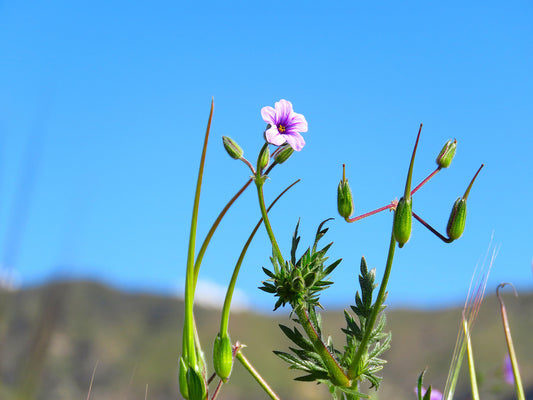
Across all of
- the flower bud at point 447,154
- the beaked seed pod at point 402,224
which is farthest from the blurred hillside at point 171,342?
the beaked seed pod at point 402,224

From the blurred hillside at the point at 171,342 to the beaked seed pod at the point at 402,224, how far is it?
1064 inches

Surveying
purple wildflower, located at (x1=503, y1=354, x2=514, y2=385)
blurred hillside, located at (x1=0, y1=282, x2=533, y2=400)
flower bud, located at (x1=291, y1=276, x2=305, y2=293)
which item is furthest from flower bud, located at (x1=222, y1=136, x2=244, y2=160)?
blurred hillside, located at (x1=0, y1=282, x2=533, y2=400)

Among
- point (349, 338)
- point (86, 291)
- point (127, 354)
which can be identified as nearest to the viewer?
point (349, 338)

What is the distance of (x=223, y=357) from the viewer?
1.38 m

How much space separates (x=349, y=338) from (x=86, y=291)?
4356 centimetres

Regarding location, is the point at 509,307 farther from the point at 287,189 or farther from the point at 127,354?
the point at 287,189

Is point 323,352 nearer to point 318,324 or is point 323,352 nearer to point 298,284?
point 318,324

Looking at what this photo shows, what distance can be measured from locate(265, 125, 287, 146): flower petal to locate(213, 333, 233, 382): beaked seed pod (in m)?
0.49

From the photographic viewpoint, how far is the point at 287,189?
1.53 metres

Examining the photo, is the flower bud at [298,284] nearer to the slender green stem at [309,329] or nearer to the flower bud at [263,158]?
the slender green stem at [309,329]

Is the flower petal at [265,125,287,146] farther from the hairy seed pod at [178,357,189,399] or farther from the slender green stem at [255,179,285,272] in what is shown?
the hairy seed pod at [178,357,189,399]

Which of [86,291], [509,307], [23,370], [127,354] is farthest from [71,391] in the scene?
[23,370]

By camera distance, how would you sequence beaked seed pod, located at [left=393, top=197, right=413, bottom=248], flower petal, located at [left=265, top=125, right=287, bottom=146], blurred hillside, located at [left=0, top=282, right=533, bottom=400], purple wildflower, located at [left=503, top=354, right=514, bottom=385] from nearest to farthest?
beaked seed pod, located at [left=393, top=197, right=413, bottom=248]
flower petal, located at [left=265, top=125, right=287, bottom=146]
purple wildflower, located at [left=503, top=354, right=514, bottom=385]
blurred hillside, located at [left=0, top=282, right=533, bottom=400]

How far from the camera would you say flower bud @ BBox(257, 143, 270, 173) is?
1.46 metres
